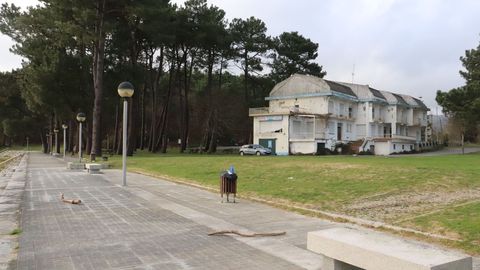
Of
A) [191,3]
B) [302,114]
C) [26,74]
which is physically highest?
[191,3]

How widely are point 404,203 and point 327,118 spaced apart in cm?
4665

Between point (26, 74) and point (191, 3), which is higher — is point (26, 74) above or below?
below

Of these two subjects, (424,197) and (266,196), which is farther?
(266,196)

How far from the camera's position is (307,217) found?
1009 cm

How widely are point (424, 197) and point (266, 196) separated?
168 inches

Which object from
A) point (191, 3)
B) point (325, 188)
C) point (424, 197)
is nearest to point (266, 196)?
point (325, 188)

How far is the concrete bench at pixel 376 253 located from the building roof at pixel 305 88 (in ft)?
174

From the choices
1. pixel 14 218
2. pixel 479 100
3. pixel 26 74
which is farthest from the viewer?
pixel 26 74

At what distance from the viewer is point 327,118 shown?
5722 cm

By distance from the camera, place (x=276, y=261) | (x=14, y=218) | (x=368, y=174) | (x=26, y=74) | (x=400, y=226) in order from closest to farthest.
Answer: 1. (x=276, y=261)
2. (x=400, y=226)
3. (x=14, y=218)
4. (x=368, y=174)
5. (x=26, y=74)

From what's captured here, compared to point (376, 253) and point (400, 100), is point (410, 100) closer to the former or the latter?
point (400, 100)

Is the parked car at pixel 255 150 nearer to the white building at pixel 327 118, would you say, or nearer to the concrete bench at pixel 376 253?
the white building at pixel 327 118

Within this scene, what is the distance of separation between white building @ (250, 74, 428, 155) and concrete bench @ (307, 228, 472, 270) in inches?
1942

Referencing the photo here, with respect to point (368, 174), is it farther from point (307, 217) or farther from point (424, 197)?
point (307, 217)
